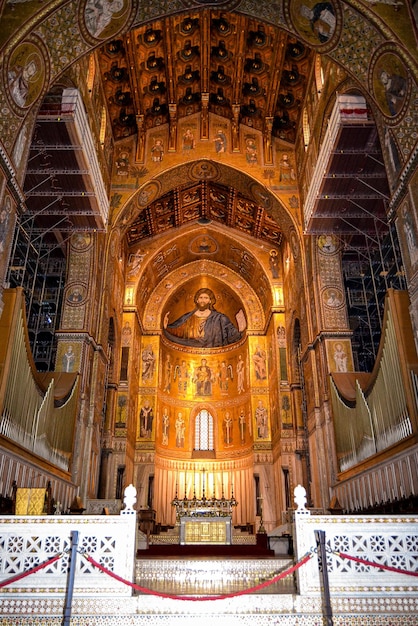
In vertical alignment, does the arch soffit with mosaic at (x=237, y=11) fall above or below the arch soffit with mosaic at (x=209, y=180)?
below

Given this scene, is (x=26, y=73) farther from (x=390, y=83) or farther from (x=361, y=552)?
(x=361, y=552)

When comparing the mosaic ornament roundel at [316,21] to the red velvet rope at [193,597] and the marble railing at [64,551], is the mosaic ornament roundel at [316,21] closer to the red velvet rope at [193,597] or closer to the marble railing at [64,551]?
the red velvet rope at [193,597]

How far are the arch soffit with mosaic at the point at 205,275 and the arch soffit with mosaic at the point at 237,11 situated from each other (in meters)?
15.8

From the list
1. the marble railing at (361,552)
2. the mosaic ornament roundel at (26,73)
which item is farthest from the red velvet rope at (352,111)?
the marble railing at (361,552)

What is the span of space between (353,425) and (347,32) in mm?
8912

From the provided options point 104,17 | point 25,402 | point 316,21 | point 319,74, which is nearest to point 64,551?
point 25,402

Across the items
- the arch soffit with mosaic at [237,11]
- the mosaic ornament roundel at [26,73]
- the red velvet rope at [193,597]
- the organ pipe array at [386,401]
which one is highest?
the arch soffit with mosaic at [237,11]

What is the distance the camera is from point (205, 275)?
27.2 metres

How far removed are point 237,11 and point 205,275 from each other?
54.5 feet

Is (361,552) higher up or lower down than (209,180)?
lower down

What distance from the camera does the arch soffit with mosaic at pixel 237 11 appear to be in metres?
9.21

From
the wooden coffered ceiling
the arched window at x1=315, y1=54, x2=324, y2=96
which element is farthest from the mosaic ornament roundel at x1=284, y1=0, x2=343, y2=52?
the arched window at x1=315, y1=54, x2=324, y2=96

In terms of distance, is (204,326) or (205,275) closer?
(205,275)

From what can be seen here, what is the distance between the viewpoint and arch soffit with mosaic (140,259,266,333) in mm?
25516
